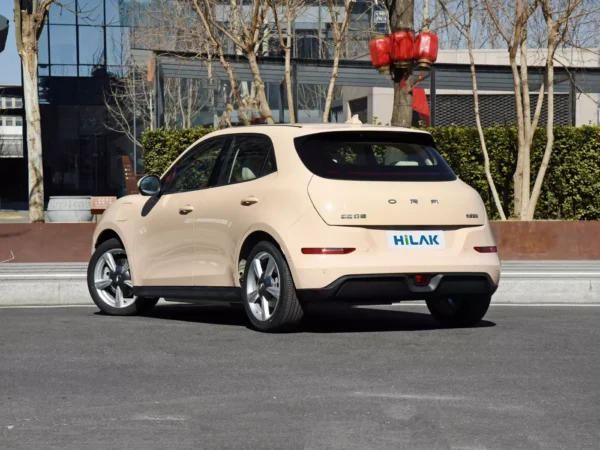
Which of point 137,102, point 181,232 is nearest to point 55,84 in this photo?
point 137,102

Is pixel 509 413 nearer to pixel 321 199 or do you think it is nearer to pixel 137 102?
pixel 321 199

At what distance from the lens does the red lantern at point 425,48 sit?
17625mm

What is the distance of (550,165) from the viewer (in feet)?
63.9

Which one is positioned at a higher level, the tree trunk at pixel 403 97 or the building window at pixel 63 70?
the tree trunk at pixel 403 97

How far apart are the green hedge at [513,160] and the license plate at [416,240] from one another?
10660mm

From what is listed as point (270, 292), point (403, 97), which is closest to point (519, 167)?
point (403, 97)

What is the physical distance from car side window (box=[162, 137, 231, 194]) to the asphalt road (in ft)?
3.75

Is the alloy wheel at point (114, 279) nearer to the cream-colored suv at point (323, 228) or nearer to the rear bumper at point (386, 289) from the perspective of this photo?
the cream-colored suv at point (323, 228)

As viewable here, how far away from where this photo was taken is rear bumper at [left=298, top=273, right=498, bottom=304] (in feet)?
27.9

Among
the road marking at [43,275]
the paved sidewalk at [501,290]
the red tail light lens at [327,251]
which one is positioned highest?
the red tail light lens at [327,251]

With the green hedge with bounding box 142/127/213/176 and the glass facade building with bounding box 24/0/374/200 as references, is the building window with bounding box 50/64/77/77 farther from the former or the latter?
the green hedge with bounding box 142/127/213/176

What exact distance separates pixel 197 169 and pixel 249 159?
78 cm

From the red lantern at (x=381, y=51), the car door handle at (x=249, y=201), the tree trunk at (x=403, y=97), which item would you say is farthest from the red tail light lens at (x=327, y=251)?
the tree trunk at (x=403, y=97)

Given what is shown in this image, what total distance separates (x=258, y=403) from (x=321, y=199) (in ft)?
9.15
